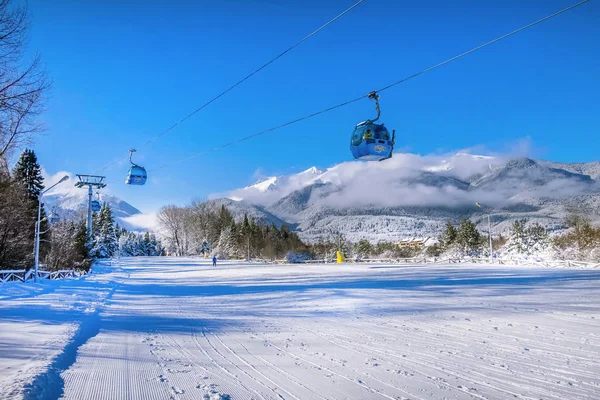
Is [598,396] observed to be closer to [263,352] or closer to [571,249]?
[263,352]

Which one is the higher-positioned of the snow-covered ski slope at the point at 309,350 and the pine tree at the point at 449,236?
the pine tree at the point at 449,236

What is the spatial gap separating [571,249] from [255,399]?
65.4 meters

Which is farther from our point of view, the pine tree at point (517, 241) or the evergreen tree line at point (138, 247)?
the evergreen tree line at point (138, 247)

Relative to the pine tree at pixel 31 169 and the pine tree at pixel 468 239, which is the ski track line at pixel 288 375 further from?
the pine tree at pixel 468 239

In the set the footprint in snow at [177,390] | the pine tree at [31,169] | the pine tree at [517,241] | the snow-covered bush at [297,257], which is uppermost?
the pine tree at [31,169]

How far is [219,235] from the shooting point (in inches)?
3725

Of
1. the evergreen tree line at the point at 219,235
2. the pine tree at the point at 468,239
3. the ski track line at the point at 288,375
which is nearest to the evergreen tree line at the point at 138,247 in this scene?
the evergreen tree line at the point at 219,235

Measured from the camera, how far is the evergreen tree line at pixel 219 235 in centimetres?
8419

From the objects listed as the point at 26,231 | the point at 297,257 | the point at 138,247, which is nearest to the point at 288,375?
the point at 26,231

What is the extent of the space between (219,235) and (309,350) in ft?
293

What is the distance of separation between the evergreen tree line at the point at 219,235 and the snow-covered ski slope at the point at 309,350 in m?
68.0

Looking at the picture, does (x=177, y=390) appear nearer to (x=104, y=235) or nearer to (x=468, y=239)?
(x=468, y=239)

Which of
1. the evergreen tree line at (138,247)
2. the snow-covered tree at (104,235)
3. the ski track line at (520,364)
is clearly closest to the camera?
the ski track line at (520,364)

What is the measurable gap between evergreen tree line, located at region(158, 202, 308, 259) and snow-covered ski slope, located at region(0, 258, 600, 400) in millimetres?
68012
